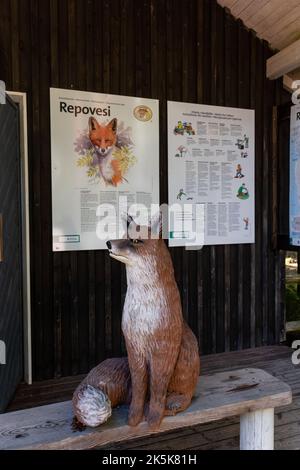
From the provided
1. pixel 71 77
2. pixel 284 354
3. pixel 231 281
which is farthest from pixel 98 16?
pixel 284 354

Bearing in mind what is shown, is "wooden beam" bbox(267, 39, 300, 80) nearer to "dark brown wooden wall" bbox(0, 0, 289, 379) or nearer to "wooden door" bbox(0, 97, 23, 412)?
"dark brown wooden wall" bbox(0, 0, 289, 379)

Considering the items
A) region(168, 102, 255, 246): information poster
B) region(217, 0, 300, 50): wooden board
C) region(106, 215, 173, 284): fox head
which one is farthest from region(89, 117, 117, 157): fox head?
region(106, 215, 173, 284): fox head

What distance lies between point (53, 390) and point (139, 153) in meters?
2.10

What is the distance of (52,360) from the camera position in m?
2.93

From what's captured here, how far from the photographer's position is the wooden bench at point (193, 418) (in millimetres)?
1283

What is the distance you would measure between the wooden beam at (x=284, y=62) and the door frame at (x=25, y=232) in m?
2.41

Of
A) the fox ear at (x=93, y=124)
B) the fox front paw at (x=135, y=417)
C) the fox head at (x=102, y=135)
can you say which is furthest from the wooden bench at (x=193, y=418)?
the fox ear at (x=93, y=124)

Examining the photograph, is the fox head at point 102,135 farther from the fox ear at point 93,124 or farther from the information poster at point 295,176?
the information poster at point 295,176

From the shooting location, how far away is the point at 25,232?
2.80 m

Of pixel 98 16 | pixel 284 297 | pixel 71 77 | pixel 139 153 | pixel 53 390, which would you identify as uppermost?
pixel 98 16

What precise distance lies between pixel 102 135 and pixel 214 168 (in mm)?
1142

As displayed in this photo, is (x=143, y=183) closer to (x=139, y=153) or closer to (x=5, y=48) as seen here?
(x=139, y=153)

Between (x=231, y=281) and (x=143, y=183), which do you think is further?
(x=231, y=281)
